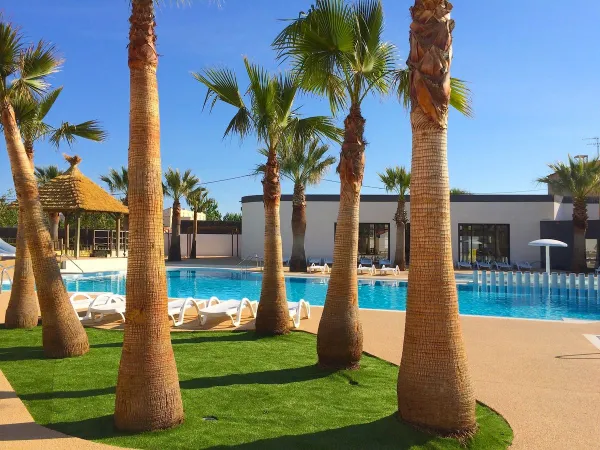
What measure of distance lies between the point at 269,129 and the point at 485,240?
974 inches

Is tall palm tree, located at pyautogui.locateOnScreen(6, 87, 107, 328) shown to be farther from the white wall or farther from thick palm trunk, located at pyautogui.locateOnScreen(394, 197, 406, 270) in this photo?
the white wall

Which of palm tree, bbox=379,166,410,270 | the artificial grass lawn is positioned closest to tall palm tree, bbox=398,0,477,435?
the artificial grass lawn

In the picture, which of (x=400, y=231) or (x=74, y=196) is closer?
(x=74, y=196)

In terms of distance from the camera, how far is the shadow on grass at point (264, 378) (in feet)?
20.0

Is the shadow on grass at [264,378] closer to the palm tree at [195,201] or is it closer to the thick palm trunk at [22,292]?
the thick palm trunk at [22,292]

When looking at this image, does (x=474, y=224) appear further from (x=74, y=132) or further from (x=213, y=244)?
(x=74, y=132)

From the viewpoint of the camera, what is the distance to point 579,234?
25.1 metres

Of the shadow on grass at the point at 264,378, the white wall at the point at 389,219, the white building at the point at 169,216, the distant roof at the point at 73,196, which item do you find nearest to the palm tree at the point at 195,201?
the white wall at the point at 389,219

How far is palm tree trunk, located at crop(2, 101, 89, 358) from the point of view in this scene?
23.7 feet

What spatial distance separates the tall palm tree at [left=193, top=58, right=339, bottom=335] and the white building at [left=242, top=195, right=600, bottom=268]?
880 inches

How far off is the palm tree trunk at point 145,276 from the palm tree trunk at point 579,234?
82.2ft

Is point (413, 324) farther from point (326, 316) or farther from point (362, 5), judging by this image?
point (362, 5)

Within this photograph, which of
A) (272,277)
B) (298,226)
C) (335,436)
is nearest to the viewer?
(335,436)

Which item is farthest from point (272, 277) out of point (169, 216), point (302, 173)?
point (169, 216)
